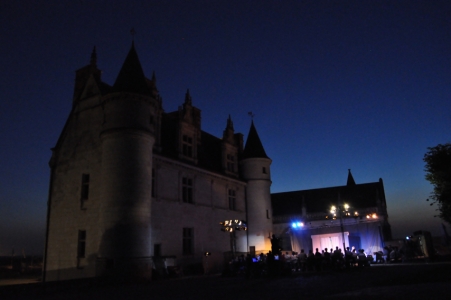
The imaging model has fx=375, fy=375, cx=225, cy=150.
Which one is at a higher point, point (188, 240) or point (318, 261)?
point (188, 240)

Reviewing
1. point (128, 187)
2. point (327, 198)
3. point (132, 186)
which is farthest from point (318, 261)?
point (327, 198)

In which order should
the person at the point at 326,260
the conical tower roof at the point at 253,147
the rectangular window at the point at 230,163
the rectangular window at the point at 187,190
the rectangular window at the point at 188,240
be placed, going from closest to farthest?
the person at the point at 326,260
the rectangular window at the point at 188,240
the rectangular window at the point at 187,190
the rectangular window at the point at 230,163
the conical tower roof at the point at 253,147

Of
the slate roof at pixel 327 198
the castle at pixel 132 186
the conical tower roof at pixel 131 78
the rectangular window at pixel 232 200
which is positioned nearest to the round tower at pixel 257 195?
Result: the castle at pixel 132 186

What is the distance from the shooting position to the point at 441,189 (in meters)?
25.3

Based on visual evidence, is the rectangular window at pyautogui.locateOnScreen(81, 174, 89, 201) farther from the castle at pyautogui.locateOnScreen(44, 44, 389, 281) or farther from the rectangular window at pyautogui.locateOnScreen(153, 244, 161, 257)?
the rectangular window at pyautogui.locateOnScreen(153, 244, 161, 257)

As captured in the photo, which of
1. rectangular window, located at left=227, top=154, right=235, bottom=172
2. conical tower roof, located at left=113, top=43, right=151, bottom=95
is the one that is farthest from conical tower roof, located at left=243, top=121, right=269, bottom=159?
conical tower roof, located at left=113, top=43, right=151, bottom=95

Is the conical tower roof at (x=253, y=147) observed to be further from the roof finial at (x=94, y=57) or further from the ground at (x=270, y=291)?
the ground at (x=270, y=291)

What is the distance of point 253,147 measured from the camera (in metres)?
35.5

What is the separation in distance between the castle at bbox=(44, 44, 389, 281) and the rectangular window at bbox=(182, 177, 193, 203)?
0.24 ft

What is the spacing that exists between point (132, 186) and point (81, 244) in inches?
191

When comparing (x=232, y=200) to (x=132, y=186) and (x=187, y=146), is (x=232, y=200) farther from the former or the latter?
(x=132, y=186)

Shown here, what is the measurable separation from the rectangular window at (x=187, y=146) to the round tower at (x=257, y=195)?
842cm

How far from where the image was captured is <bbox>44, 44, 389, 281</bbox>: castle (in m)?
19.1

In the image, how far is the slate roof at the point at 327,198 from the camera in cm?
4031
